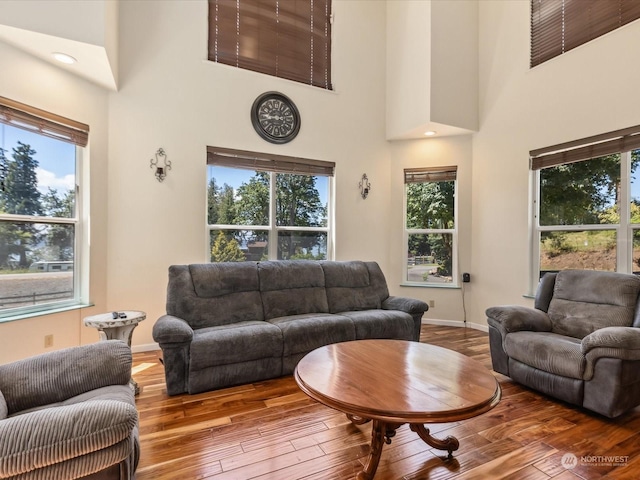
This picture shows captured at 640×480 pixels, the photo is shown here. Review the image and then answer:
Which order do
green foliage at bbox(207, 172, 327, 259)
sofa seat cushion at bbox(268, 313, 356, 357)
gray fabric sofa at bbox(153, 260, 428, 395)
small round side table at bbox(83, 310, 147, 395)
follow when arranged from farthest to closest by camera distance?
green foliage at bbox(207, 172, 327, 259) → sofa seat cushion at bbox(268, 313, 356, 357) → gray fabric sofa at bbox(153, 260, 428, 395) → small round side table at bbox(83, 310, 147, 395)

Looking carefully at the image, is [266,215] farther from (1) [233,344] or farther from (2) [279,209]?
(1) [233,344]

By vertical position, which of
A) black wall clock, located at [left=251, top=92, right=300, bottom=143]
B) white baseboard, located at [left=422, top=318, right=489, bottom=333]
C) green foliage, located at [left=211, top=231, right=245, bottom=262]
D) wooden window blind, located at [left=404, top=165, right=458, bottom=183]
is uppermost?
black wall clock, located at [left=251, top=92, right=300, bottom=143]

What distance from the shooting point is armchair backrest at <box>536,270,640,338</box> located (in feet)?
8.50

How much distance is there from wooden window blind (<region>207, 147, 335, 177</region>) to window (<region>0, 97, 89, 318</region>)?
1297mm

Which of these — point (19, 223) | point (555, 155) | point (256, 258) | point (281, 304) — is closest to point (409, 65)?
point (555, 155)

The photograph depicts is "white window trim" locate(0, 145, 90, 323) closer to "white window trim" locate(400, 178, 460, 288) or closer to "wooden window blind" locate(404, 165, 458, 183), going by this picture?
"white window trim" locate(400, 178, 460, 288)

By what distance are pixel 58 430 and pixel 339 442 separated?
4.63ft

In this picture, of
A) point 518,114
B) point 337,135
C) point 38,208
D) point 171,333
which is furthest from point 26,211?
point 518,114

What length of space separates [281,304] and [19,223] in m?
2.41

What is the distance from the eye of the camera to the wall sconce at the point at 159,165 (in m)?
3.65

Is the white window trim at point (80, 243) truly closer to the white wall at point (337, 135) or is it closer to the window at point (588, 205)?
the white wall at point (337, 135)

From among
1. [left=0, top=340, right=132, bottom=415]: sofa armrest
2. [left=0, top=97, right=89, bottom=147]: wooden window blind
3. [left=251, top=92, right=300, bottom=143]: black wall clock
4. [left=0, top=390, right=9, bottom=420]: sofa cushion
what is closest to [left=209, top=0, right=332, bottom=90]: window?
[left=251, top=92, right=300, bottom=143]: black wall clock

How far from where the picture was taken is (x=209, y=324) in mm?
3021

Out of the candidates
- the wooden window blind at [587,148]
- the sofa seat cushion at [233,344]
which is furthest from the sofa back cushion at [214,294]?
the wooden window blind at [587,148]
